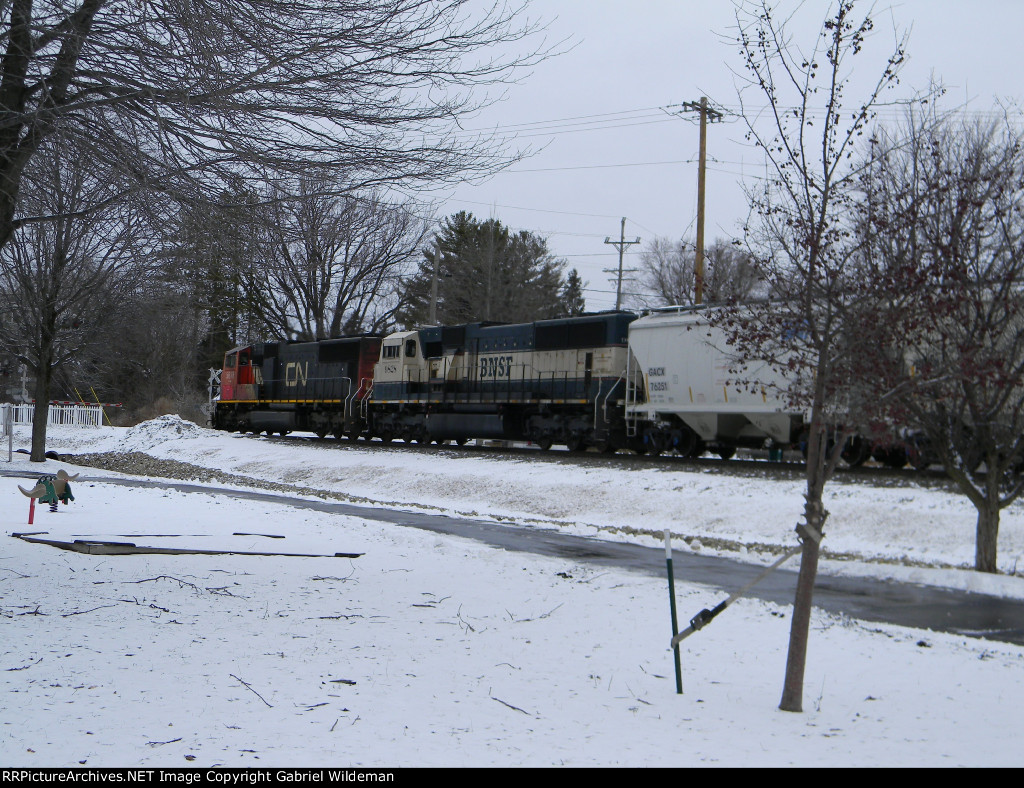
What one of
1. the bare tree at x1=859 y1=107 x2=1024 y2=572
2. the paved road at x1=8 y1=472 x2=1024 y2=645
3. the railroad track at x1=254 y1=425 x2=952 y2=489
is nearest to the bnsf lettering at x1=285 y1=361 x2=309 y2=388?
the railroad track at x1=254 y1=425 x2=952 y2=489

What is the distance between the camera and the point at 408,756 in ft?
15.0

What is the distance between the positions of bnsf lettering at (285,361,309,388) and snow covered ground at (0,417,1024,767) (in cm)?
2393

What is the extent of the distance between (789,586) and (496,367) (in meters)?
18.3

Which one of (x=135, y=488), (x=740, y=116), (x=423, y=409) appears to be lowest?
(x=135, y=488)

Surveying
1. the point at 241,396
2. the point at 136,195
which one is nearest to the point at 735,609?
the point at 136,195

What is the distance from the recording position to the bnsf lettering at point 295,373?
123ft

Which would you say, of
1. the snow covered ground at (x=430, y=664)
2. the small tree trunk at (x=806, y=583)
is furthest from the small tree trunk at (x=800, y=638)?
the snow covered ground at (x=430, y=664)

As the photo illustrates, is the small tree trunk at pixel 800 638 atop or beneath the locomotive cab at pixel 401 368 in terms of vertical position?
beneath

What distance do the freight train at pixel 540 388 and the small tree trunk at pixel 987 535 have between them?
487cm

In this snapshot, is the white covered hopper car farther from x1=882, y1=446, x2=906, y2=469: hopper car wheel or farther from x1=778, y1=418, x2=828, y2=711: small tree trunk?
x1=778, y1=418, x2=828, y2=711: small tree trunk

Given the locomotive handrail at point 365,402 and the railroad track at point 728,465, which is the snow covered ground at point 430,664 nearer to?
the railroad track at point 728,465

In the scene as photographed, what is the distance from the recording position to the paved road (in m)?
9.28

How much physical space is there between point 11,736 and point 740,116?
231 inches
